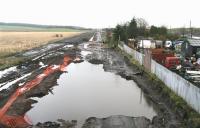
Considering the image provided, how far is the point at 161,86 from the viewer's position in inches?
1103

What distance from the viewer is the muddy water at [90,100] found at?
2258 centimetres

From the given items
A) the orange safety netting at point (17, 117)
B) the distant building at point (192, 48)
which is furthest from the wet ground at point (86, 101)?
the distant building at point (192, 48)

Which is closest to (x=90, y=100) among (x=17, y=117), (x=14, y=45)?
(x=17, y=117)

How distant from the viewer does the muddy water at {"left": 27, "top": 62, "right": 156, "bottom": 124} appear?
22578mm

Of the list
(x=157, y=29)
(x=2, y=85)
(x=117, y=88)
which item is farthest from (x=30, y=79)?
(x=157, y=29)

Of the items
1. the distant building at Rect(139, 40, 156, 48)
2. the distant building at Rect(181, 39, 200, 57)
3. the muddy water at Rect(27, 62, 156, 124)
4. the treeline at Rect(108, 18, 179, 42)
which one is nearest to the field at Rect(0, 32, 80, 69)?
the muddy water at Rect(27, 62, 156, 124)

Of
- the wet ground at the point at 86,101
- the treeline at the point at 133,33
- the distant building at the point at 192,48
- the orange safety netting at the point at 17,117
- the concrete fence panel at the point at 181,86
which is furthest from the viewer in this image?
the treeline at the point at 133,33

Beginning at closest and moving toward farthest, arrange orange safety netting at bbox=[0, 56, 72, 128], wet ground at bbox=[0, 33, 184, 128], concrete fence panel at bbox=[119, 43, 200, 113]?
concrete fence panel at bbox=[119, 43, 200, 113] < orange safety netting at bbox=[0, 56, 72, 128] < wet ground at bbox=[0, 33, 184, 128]

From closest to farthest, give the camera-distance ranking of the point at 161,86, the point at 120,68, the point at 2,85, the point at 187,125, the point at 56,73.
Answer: the point at 187,125 → the point at 161,86 → the point at 2,85 → the point at 56,73 → the point at 120,68

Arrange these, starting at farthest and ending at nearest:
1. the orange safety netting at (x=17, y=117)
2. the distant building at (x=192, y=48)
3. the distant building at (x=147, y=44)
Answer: the distant building at (x=147, y=44)
the distant building at (x=192, y=48)
the orange safety netting at (x=17, y=117)

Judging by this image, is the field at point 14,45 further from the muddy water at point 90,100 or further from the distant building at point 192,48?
the distant building at point 192,48

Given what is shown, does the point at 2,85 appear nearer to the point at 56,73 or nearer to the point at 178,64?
the point at 56,73

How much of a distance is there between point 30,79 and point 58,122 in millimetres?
16276

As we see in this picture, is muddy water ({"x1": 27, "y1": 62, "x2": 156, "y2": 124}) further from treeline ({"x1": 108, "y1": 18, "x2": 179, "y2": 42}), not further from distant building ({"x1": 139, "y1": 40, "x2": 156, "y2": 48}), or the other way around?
treeline ({"x1": 108, "y1": 18, "x2": 179, "y2": 42})
